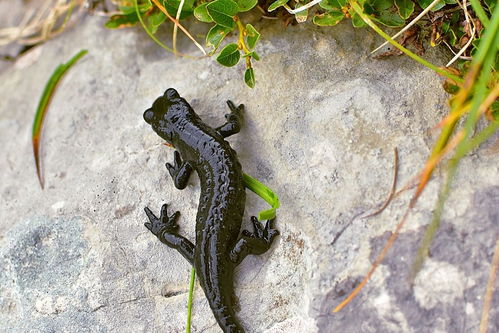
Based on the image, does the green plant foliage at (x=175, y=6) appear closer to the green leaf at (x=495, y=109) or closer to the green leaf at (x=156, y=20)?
the green leaf at (x=156, y=20)

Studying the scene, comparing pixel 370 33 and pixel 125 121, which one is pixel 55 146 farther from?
pixel 370 33

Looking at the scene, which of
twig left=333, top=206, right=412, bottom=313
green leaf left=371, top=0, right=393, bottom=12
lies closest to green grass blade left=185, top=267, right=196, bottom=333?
twig left=333, top=206, right=412, bottom=313

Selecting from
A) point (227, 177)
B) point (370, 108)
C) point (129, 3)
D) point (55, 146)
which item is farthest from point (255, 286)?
point (129, 3)

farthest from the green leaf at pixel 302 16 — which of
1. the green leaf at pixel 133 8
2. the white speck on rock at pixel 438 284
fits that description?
the white speck on rock at pixel 438 284

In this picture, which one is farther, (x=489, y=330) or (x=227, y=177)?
(x=227, y=177)

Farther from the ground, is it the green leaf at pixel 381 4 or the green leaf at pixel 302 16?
the green leaf at pixel 302 16

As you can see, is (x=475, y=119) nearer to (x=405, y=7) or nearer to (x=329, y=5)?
(x=405, y=7)
